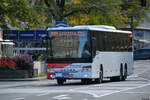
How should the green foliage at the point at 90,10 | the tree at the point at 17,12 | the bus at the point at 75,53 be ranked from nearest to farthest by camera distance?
the bus at the point at 75,53
the tree at the point at 17,12
the green foliage at the point at 90,10

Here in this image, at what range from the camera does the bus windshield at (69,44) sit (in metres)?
25.2

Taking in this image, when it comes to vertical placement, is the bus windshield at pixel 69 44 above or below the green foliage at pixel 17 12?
below

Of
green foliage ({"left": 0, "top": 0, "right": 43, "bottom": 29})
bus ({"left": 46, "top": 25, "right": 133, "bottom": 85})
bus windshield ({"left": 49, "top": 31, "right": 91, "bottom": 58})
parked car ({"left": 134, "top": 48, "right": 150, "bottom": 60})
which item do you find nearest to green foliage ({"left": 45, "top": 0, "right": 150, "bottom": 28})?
green foliage ({"left": 0, "top": 0, "right": 43, "bottom": 29})

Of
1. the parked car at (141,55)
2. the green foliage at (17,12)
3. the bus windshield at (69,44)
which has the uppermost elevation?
the green foliage at (17,12)

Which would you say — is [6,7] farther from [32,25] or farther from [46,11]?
[46,11]

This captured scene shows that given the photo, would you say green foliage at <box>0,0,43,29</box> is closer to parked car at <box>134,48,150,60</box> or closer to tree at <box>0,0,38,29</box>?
tree at <box>0,0,38,29</box>

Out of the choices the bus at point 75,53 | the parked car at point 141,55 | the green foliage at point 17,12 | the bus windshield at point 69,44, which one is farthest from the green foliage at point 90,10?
the bus windshield at point 69,44

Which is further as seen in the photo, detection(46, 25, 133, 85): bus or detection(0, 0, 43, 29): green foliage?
detection(0, 0, 43, 29): green foliage

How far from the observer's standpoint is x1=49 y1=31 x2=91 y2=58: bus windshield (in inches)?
993

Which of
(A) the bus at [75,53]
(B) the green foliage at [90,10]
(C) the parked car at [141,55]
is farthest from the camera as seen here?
(C) the parked car at [141,55]

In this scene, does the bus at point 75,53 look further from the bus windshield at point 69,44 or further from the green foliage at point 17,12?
the green foliage at point 17,12

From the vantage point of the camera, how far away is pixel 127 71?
105 ft

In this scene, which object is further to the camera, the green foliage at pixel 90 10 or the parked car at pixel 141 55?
the parked car at pixel 141 55

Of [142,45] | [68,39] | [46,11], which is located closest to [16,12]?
[46,11]
